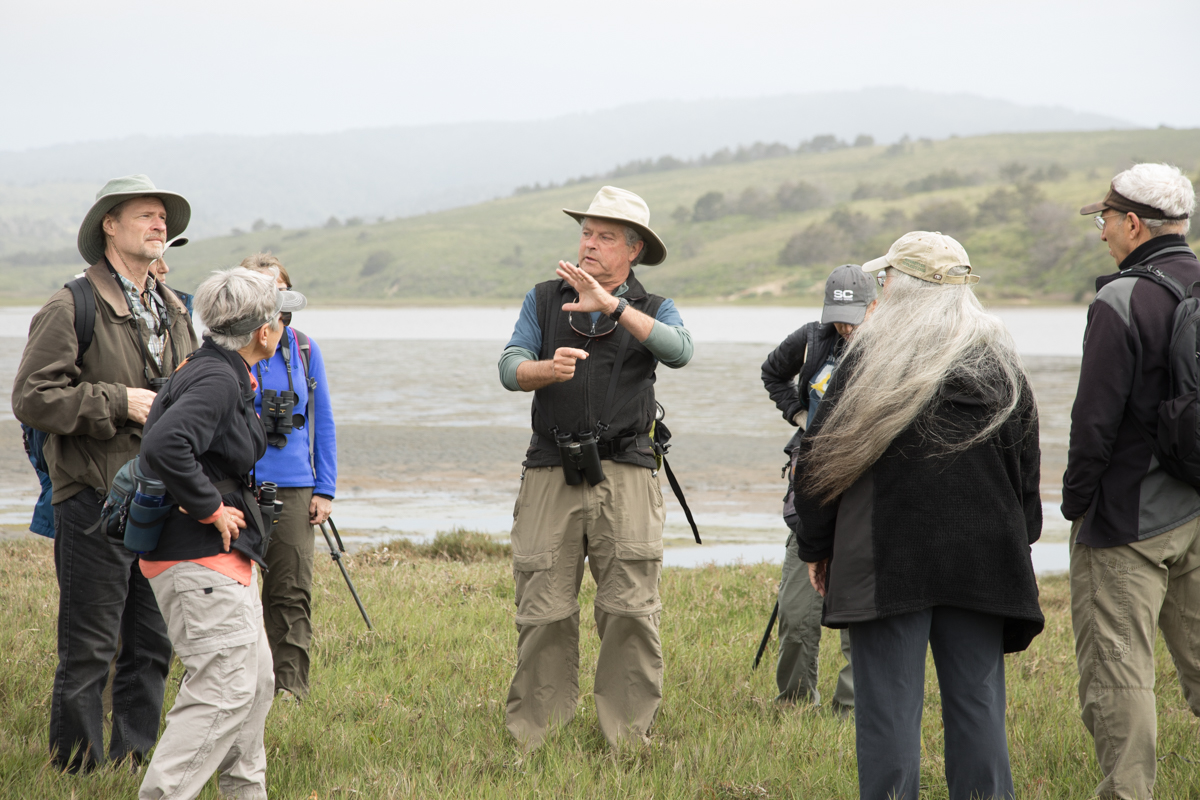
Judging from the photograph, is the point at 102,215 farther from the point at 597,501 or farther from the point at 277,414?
the point at 597,501

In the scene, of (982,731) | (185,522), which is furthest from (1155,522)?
(185,522)

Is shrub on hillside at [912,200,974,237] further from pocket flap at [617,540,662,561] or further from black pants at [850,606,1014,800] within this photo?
black pants at [850,606,1014,800]

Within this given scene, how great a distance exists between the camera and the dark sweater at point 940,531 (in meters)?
3.30

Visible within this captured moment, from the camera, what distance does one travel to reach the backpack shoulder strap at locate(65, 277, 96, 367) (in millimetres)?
4199

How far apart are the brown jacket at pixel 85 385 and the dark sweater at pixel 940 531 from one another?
9.47ft

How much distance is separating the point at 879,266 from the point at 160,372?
10.0 ft

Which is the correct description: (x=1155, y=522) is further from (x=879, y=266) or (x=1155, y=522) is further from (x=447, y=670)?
(x=447, y=670)

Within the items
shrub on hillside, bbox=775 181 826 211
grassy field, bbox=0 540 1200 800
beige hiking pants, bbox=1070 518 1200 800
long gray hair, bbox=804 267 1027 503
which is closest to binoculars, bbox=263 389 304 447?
grassy field, bbox=0 540 1200 800

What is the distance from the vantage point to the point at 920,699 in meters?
3.41

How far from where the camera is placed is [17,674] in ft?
17.1

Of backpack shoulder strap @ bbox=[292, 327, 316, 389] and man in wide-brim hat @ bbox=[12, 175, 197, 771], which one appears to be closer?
man in wide-brim hat @ bbox=[12, 175, 197, 771]

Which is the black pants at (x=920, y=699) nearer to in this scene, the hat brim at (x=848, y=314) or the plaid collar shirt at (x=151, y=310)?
the hat brim at (x=848, y=314)

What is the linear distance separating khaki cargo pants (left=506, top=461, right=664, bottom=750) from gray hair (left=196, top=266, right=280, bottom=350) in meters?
1.49

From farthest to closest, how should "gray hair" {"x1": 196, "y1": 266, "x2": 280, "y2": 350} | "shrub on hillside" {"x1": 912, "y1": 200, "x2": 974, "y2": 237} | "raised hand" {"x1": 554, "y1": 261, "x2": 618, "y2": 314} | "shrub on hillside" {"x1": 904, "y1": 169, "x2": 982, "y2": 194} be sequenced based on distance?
"shrub on hillside" {"x1": 904, "y1": 169, "x2": 982, "y2": 194}, "shrub on hillside" {"x1": 912, "y1": 200, "x2": 974, "y2": 237}, "raised hand" {"x1": 554, "y1": 261, "x2": 618, "y2": 314}, "gray hair" {"x1": 196, "y1": 266, "x2": 280, "y2": 350}
